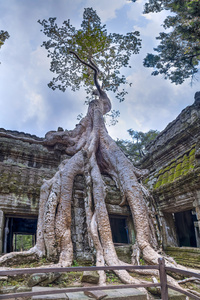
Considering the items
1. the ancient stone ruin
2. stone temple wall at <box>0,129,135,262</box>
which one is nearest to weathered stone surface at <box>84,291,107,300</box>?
the ancient stone ruin

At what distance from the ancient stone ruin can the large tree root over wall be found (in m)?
0.26

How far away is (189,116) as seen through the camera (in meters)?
5.75

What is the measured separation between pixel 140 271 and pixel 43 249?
5.60 feet

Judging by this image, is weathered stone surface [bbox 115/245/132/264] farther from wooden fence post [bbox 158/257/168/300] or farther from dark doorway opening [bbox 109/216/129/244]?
dark doorway opening [bbox 109/216/129/244]

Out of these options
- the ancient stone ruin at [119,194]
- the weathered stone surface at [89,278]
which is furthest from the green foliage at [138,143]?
the weathered stone surface at [89,278]

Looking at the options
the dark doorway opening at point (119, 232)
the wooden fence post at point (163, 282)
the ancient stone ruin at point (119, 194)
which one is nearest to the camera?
the wooden fence post at point (163, 282)

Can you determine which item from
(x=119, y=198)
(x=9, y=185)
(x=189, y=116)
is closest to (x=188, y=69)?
(x=189, y=116)

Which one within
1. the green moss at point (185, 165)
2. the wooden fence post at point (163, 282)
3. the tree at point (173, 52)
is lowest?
the wooden fence post at point (163, 282)

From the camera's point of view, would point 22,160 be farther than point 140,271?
Yes

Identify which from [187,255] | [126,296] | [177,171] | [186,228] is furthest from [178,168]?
[126,296]

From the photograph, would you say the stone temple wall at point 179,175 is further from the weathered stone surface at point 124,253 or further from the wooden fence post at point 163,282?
the wooden fence post at point 163,282

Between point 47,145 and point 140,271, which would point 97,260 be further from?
point 47,145

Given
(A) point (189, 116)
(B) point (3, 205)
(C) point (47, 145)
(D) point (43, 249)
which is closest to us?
(D) point (43, 249)

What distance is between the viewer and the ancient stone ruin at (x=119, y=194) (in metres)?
3.94
